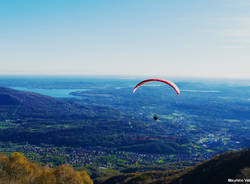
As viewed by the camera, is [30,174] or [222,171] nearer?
[30,174]

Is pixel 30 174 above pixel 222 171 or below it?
above

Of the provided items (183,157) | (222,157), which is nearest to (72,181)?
(222,157)

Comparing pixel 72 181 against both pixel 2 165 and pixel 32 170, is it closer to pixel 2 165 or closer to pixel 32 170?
pixel 32 170

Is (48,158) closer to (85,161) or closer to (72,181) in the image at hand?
(85,161)

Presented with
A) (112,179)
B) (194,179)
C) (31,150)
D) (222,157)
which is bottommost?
(31,150)

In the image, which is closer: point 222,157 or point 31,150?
point 222,157

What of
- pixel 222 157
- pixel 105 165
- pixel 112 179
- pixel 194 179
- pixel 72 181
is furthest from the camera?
pixel 105 165

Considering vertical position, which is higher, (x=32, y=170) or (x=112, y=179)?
(x=32, y=170)

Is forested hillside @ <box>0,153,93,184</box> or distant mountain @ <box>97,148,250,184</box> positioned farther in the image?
distant mountain @ <box>97,148,250,184</box>

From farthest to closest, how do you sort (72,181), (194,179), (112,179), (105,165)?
(105,165) → (112,179) → (194,179) → (72,181)

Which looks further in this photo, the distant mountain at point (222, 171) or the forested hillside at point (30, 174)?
the distant mountain at point (222, 171)
